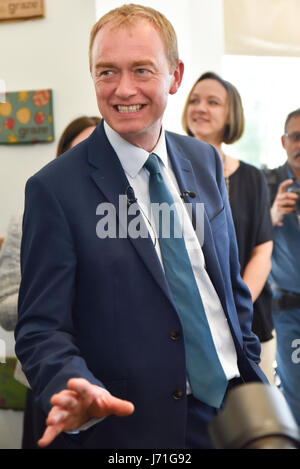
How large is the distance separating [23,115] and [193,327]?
1847 millimetres

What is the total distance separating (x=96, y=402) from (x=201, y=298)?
0.47 meters

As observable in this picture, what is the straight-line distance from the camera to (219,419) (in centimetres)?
64

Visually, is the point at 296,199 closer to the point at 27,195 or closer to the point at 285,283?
the point at 285,283

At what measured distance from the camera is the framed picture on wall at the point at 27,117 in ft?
9.27

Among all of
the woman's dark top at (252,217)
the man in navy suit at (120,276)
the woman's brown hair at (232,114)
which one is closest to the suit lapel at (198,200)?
the man in navy suit at (120,276)

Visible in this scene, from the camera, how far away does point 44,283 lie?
4.08ft

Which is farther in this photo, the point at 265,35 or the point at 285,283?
the point at 265,35

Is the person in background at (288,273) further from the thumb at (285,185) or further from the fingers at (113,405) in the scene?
the fingers at (113,405)

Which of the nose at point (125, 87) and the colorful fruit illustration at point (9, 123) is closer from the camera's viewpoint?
the nose at point (125, 87)

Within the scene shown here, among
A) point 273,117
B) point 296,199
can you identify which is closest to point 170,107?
point 273,117

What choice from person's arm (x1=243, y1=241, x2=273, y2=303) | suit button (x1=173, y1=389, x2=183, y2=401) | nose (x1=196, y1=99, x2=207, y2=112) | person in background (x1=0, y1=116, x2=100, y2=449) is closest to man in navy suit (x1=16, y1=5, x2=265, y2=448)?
suit button (x1=173, y1=389, x2=183, y2=401)

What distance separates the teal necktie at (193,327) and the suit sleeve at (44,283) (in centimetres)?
23

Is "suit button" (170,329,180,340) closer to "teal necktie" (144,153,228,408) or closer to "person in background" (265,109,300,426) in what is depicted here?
"teal necktie" (144,153,228,408)

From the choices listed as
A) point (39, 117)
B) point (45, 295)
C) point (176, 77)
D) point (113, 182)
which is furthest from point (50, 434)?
point (39, 117)
